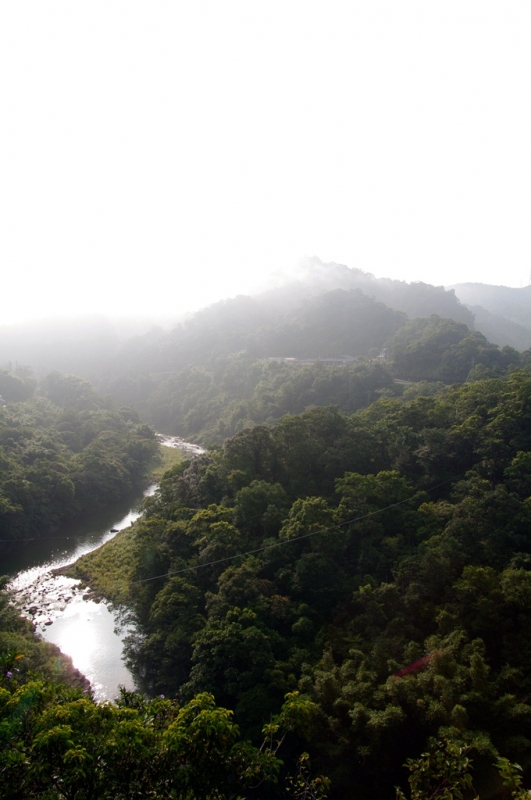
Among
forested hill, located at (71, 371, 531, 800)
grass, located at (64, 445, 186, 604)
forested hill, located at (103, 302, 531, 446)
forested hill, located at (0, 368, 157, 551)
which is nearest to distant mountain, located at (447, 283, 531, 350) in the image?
forested hill, located at (103, 302, 531, 446)

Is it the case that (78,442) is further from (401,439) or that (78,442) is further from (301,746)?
(301,746)

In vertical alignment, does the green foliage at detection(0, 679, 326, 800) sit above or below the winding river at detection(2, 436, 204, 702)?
above

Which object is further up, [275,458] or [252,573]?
[275,458]

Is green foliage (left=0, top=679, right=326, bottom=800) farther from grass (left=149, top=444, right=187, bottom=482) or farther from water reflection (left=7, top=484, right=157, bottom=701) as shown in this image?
grass (left=149, top=444, right=187, bottom=482)

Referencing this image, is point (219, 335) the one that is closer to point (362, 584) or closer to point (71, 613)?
point (71, 613)

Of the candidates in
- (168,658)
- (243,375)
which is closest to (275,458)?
(168,658)

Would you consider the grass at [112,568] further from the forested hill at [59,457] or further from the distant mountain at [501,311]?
the distant mountain at [501,311]
